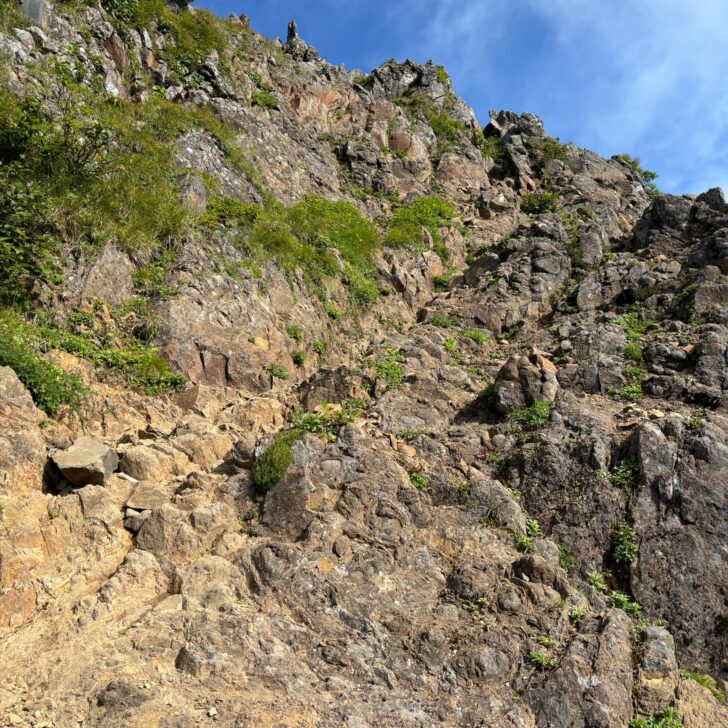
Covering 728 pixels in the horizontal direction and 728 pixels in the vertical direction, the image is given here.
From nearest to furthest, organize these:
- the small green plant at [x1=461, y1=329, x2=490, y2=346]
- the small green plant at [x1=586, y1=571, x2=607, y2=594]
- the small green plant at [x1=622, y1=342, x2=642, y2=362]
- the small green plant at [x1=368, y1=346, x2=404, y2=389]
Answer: the small green plant at [x1=586, y1=571, x2=607, y2=594], the small green plant at [x1=368, y1=346, x2=404, y2=389], the small green plant at [x1=622, y1=342, x2=642, y2=362], the small green plant at [x1=461, y1=329, x2=490, y2=346]

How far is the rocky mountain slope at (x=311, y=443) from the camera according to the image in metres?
5.81

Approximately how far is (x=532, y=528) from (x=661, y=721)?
9.54 ft

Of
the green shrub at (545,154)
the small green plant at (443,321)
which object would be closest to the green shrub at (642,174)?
the green shrub at (545,154)

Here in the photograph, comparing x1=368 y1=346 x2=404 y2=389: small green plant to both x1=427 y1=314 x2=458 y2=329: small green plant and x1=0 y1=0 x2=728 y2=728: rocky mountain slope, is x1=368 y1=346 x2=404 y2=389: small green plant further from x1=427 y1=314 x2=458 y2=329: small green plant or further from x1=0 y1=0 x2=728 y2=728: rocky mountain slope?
x1=427 y1=314 x2=458 y2=329: small green plant

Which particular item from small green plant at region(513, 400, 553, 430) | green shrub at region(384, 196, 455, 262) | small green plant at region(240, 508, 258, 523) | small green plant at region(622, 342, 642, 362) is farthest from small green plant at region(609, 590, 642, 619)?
green shrub at region(384, 196, 455, 262)

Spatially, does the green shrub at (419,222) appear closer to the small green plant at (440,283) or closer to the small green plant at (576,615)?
the small green plant at (440,283)

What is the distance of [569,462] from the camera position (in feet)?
29.8

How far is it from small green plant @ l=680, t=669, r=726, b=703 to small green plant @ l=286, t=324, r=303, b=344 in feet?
35.0

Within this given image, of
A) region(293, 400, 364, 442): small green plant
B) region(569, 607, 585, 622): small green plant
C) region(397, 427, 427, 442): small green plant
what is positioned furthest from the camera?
region(397, 427, 427, 442): small green plant

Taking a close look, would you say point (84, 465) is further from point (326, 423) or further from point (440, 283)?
point (440, 283)

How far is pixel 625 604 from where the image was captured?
7.55 m

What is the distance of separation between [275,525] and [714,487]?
22.4ft

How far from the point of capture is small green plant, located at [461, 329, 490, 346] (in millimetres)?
15633

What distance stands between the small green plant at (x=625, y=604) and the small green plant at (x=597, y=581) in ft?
0.45
